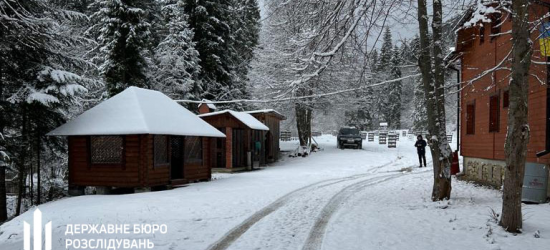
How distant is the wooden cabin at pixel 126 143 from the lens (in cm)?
1524

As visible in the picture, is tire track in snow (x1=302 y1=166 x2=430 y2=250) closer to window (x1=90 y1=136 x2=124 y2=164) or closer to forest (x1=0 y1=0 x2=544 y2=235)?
forest (x1=0 y1=0 x2=544 y2=235)

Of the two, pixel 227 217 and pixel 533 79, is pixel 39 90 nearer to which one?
pixel 227 217

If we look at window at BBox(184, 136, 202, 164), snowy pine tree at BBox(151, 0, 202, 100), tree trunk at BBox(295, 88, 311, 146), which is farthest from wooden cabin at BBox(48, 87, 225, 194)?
tree trunk at BBox(295, 88, 311, 146)

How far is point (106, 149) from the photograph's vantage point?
52.6 feet

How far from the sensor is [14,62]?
15492mm

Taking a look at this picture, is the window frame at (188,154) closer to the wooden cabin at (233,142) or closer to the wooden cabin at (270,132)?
the wooden cabin at (233,142)

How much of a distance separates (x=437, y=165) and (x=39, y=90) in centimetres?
1413

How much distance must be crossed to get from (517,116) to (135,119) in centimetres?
1255

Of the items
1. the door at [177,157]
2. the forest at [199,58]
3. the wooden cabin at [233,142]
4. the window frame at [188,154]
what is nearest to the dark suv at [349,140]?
the forest at [199,58]

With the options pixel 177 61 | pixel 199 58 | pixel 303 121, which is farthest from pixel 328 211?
pixel 303 121

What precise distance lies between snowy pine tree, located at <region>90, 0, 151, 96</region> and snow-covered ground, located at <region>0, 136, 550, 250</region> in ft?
39.2

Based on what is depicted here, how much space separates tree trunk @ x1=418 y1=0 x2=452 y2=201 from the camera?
446 inches

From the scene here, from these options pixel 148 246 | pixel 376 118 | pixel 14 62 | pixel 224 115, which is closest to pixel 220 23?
pixel 224 115

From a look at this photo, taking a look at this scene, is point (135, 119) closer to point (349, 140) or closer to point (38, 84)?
point (38, 84)
